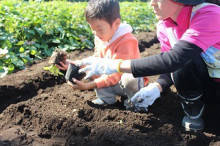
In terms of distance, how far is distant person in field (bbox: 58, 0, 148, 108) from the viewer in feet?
7.22

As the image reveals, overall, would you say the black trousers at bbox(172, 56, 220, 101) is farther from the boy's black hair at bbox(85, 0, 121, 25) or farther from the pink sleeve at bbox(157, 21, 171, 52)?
the boy's black hair at bbox(85, 0, 121, 25)

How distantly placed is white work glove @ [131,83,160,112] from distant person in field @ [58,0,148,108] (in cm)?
13

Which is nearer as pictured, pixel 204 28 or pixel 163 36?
pixel 204 28

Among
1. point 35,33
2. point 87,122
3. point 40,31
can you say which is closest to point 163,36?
point 87,122

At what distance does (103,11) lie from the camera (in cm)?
219

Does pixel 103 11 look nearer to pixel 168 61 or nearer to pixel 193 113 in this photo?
pixel 168 61

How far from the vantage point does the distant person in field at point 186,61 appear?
1.72m

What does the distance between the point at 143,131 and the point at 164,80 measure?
55 cm

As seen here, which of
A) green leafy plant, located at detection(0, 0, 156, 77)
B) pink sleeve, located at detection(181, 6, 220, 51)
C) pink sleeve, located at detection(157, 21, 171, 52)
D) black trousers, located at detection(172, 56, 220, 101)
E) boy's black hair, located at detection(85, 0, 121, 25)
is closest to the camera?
pink sleeve, located at detection(181, 6, 220, 51)

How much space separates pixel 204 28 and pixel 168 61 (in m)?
0.29

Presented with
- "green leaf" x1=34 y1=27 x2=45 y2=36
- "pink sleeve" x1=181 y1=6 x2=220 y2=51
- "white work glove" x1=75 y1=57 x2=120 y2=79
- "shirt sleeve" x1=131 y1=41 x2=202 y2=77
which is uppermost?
"pink sleeve" x1=181 y1=6 x2=220 y2=51

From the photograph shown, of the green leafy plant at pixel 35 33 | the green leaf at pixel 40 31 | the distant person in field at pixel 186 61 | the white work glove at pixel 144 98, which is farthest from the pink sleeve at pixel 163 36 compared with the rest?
the green leaf at pixel 40 31

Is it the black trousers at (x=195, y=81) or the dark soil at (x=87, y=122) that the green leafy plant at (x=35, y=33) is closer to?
the dark soil at (x=87, y=122)

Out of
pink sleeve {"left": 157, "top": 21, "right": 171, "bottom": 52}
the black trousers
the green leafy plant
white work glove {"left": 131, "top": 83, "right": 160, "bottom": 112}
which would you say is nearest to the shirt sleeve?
the black trousers
